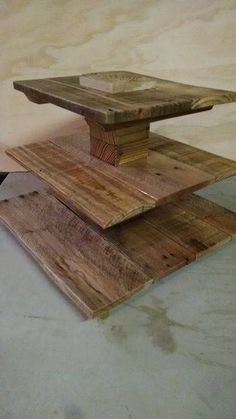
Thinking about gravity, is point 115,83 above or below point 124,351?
above

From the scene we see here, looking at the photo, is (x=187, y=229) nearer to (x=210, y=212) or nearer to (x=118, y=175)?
(x=210, y=212)

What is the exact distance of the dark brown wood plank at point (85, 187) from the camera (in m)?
0.60

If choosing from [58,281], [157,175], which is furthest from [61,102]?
[58,281]

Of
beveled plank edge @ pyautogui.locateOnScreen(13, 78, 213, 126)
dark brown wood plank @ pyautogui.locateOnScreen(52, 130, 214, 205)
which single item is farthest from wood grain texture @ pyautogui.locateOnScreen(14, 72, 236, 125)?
dark brown wood plank @ pyautogui.locateOnScreen(52, 130, 214, 205)

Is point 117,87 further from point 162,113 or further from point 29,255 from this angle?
point 29,255

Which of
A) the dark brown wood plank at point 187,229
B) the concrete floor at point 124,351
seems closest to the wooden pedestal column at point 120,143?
the dark brown wood plank at point 187,229

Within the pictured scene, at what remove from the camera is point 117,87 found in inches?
27.4

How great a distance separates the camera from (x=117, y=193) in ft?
2.13

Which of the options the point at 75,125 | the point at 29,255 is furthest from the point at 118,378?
the point at 75,125

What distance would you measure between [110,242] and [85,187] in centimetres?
15

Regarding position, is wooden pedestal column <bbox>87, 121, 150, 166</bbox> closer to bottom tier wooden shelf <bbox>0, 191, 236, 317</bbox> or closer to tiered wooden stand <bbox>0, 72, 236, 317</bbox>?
tiered wooden stand <bbox>0, 72, 236, 317</bbox>

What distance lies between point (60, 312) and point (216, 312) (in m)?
0.28

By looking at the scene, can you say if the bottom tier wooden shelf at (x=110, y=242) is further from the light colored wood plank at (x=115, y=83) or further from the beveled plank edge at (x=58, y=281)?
the light colored wood plank at (x=115, y=83)

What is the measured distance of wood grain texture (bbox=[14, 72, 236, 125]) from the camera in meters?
0.59
